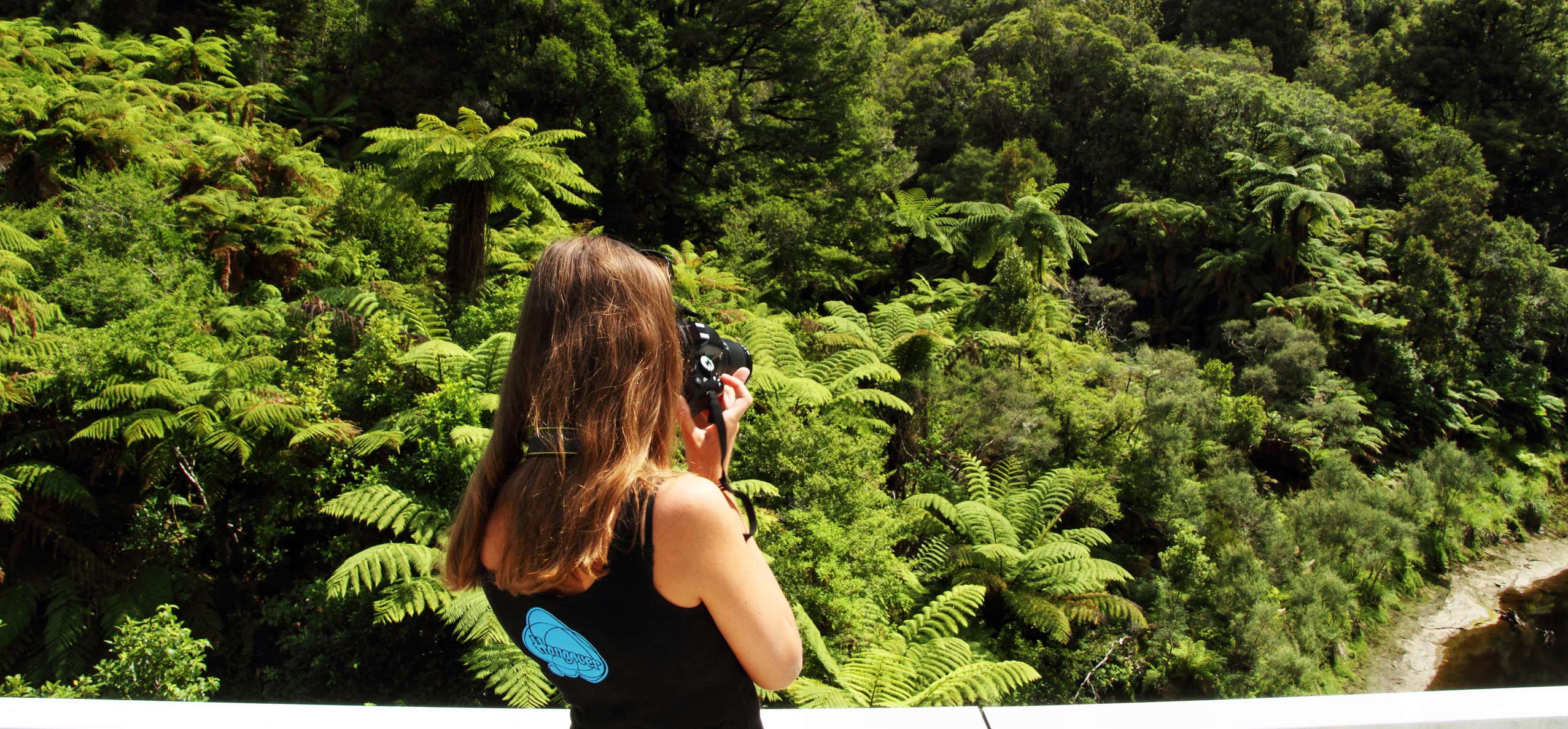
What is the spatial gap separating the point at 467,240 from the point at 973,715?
637 centimetres

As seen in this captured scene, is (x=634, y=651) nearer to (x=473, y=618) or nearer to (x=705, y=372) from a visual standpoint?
(x=705, y=372)

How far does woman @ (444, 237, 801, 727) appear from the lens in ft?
3.10

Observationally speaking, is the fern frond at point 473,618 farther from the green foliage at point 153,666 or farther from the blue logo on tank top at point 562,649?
the blue logo on tank top at point 562,649

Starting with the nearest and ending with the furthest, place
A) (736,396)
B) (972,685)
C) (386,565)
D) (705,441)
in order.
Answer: (705,441) < (736,396) < (386,565) < (972,685)

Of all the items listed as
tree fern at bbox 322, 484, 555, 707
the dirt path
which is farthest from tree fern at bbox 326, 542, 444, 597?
the dirt path

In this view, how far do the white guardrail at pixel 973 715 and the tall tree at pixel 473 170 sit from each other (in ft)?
17.7

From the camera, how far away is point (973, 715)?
4.19ft

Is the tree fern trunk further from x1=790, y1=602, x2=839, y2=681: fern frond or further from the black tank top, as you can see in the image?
the black tank top

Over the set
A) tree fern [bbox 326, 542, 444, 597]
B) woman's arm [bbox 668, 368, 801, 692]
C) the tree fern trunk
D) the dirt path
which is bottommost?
the dirt path

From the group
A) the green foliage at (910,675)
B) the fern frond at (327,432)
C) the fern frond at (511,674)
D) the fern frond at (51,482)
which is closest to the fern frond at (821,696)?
the green foliage at (910,675)

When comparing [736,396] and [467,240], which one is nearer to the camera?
[736,396]

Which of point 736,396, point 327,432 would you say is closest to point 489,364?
point 327,432

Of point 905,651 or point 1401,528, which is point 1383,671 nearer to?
point 1401,528

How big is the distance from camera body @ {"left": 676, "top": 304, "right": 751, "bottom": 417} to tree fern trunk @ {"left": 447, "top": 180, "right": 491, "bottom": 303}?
5.83 meters
